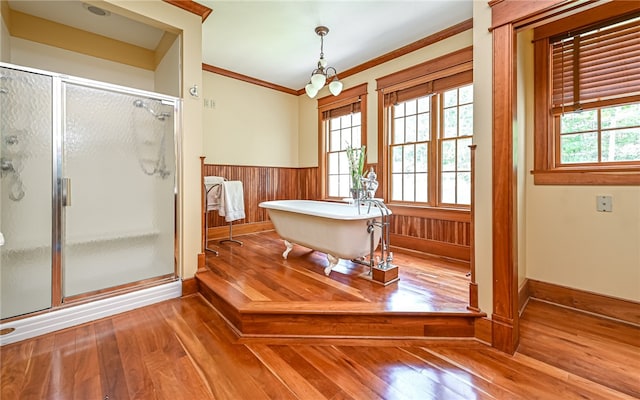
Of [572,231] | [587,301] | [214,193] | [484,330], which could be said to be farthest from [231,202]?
[587,301]

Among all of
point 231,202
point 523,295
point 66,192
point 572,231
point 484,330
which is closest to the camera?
point 484,330

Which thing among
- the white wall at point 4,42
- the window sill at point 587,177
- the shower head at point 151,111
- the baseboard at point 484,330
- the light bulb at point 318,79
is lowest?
the baseboard at point 484,330

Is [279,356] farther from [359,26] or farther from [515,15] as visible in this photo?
[359,26]

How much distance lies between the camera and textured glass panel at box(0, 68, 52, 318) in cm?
204

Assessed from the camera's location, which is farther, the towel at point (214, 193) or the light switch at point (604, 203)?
the towel at point (214, 193)

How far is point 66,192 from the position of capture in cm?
223

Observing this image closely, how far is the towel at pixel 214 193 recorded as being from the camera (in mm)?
3766

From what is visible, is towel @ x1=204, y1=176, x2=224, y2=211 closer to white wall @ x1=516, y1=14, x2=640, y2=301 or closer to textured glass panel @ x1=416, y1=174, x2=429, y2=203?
textured glass panel @ x1=416, y1=174, x2=429, y2=203

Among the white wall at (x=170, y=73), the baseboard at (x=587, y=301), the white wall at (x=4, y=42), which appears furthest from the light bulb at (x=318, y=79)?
the baseboard at (x=587, y=301)

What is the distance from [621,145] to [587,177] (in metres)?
0.31

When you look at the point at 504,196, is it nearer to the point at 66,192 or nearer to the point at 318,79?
the point at 318,79

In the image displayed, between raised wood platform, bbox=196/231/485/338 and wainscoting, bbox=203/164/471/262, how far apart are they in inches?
14.5

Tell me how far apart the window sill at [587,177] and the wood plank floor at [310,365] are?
106cm

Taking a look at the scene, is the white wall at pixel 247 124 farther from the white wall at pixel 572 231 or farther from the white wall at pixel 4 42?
the white wall at pixel 572 231
